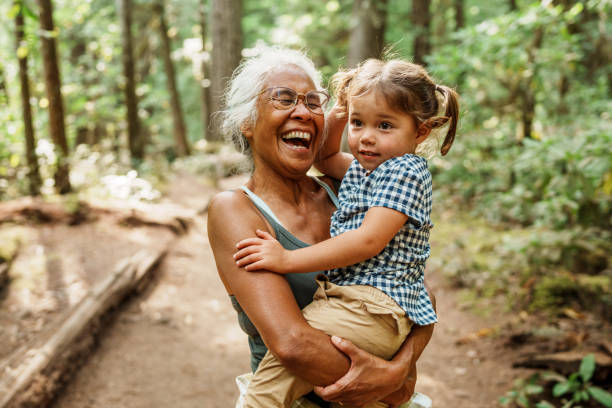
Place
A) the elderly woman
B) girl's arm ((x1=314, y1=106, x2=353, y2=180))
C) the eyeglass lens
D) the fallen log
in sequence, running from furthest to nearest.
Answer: the fallen log
girl's arm ((x1=314, y1=106, x2=353, y2=180))
the eyeglass lens
the elderly woman

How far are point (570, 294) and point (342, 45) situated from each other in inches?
382

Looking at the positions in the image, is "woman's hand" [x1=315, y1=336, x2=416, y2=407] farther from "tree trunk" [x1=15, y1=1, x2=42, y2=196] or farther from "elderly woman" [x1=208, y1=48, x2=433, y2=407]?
"tree trunk" [x1=15, y1=1, x2=42, y2=196]

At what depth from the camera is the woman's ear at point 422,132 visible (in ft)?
6.11

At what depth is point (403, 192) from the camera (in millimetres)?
1673

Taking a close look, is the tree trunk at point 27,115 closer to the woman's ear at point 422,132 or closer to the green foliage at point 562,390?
the woman's ear at point 422,132

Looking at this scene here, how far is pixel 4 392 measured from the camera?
9.62 feet

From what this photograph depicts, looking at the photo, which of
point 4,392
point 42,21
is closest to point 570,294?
point 4,392

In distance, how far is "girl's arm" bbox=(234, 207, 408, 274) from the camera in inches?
63.9

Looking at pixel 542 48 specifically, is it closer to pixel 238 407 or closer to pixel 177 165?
pixel 238 407

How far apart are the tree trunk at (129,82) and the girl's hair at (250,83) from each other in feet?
31.0

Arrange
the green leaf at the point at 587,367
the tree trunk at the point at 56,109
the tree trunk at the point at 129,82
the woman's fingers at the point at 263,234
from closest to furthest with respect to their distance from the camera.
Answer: the woman's fingers at the point at 263,234 < the green leaf at the point at 587,367 < the tree trunk at the point at 56,109 < the tree trunk at the point at 129,82

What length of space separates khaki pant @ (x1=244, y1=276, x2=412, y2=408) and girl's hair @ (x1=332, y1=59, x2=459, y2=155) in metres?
0.73

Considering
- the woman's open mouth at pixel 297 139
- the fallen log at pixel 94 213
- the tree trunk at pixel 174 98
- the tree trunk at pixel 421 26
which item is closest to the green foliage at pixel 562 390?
the woman's open mouth at pixel 297 139

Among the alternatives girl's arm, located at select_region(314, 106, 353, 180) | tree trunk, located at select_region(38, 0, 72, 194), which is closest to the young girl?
girl's arm, located at select_region(314, 106, 353, 180)
